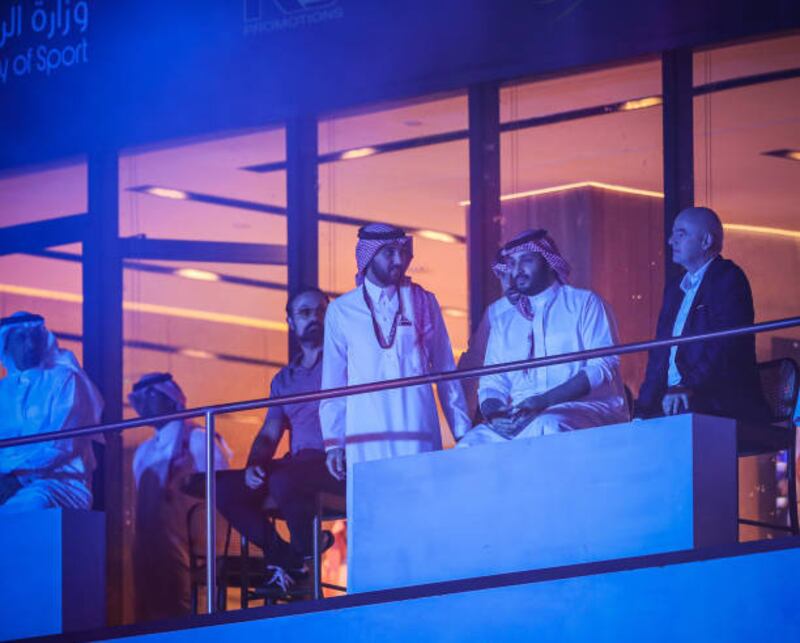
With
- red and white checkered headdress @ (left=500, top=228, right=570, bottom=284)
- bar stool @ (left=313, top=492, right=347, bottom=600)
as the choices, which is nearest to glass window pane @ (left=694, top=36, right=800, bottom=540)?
red and white checkered headdress @ (left=500, top=228, right=570, bottom=284)

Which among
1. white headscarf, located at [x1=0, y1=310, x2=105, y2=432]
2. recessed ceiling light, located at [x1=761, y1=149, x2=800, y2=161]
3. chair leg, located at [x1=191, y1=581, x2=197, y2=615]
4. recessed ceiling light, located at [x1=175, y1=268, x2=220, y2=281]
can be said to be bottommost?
chair leg, located at [x1=191, y1=581, x2=197, y2=615]

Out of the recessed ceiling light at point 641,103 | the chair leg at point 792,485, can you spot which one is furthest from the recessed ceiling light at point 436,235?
the chair leg at point 792,485

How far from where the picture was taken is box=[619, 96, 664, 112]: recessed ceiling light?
10141 millimetres

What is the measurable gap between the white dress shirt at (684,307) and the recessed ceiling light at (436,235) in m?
2.67

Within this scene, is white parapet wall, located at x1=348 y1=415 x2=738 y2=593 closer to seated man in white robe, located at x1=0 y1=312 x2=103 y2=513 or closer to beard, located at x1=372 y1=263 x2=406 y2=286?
beard, located at x1=372 y1=263 x2=406 y2=286

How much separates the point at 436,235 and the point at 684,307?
2.85 m

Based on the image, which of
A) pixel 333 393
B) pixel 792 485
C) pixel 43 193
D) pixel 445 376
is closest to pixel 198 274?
pixel 43 193

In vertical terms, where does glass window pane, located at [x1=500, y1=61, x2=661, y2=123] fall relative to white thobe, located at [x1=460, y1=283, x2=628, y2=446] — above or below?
above

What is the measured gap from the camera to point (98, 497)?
11.8m

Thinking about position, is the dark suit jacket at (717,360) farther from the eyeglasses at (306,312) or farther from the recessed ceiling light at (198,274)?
the recessed ceiling light at (198,274)

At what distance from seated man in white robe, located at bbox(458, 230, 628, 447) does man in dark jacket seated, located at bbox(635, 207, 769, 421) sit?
22 cm

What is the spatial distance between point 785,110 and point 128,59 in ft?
14.8

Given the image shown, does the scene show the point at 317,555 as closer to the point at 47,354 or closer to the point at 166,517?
the point at 47,354

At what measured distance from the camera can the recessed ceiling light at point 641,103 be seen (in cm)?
1014
